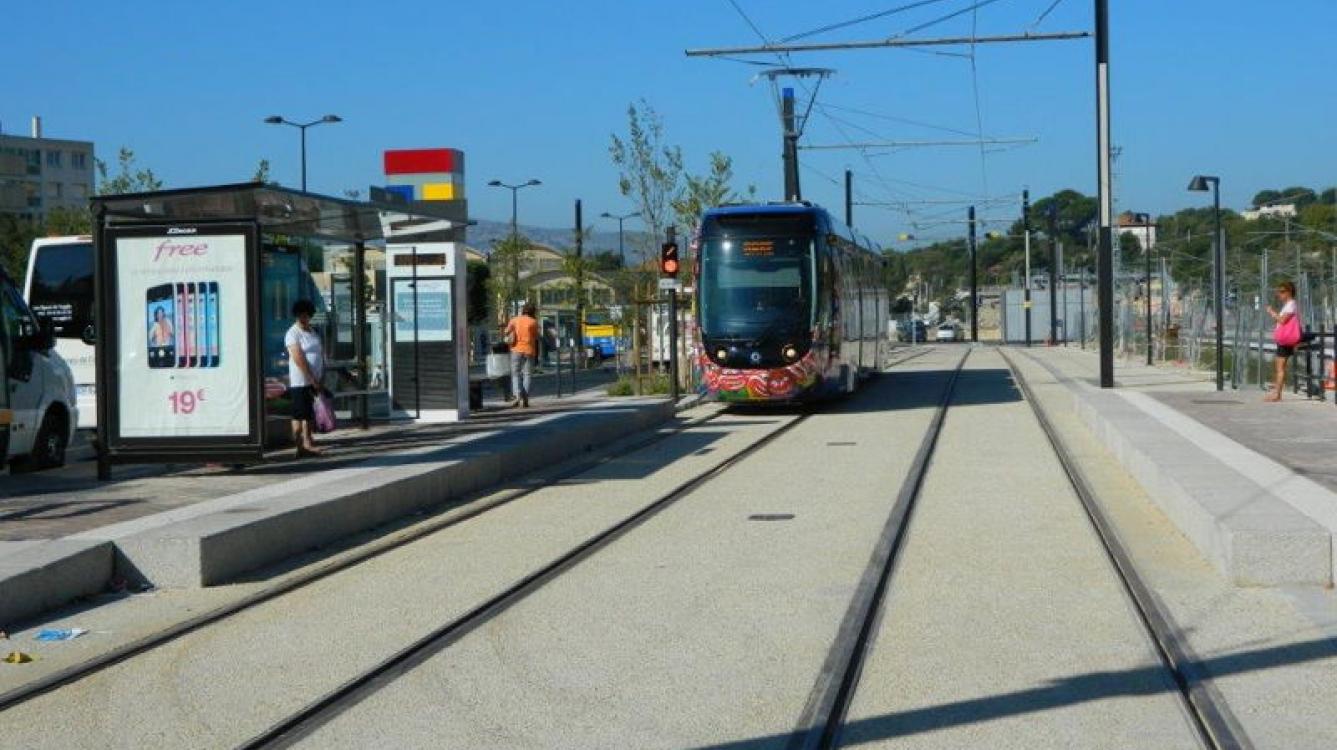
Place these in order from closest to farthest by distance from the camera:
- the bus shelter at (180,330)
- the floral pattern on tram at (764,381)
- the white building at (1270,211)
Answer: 1. the bus shelter at (180,330)
2. the floral pattern on tram at (764,381)
3. the white building at (1270,211)

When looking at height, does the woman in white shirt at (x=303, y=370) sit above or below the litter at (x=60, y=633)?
above

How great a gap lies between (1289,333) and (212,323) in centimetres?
1499

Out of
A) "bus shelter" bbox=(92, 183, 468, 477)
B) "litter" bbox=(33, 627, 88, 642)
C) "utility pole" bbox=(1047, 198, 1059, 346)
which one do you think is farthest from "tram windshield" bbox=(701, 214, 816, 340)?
"utility pole" bbox=(1047, 198, 1059, 346)

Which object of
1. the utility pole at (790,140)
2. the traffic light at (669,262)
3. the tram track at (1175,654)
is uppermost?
the utility pole at (790,140)

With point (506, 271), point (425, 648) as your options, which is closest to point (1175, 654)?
point (425, 648)

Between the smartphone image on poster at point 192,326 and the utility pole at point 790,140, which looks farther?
the utility pole at point 790,140

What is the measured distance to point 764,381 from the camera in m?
27.8

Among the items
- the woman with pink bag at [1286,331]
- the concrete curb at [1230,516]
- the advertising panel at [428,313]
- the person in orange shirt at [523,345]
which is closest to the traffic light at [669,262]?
the person in orange shirt at [523,345]

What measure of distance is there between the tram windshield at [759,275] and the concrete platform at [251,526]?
30.7 feet

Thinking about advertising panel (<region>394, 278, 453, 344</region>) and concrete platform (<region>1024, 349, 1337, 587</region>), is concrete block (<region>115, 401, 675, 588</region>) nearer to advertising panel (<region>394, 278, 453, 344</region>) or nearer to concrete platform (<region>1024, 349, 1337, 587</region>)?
advertising panel (<region>394, 278, 453, 344</region>)

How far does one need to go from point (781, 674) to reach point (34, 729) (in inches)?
126

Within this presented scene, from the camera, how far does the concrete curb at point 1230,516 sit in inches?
392

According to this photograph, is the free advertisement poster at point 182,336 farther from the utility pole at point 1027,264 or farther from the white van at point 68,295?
the utility pole at point 1027,264

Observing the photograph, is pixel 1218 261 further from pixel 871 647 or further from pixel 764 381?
pixel 871 647
